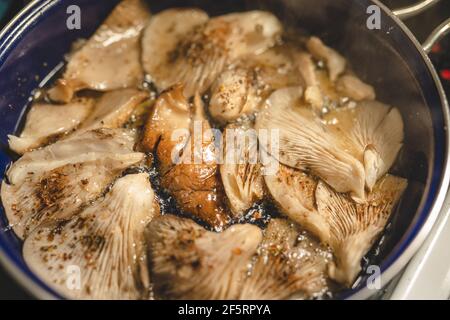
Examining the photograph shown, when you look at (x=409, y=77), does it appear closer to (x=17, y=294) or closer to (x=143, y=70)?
(x=143, y=70)

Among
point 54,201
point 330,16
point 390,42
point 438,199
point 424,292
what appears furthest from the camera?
point 330,16

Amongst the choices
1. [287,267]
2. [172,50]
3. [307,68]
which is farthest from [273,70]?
[287,267]

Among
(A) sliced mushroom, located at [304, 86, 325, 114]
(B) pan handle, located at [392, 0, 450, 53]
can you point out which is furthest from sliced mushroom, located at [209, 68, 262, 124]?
(B) pan handle, located at [392, 0, 450, 53]

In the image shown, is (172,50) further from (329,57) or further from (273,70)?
(329,57)

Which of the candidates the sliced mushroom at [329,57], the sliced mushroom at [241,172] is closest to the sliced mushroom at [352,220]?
the sliced mushroom at [241,172]

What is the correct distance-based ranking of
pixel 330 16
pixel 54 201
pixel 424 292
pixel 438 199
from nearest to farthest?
pixel 438 199 < pixel 424 292 < pixel 54 201 < pixel 330 16
